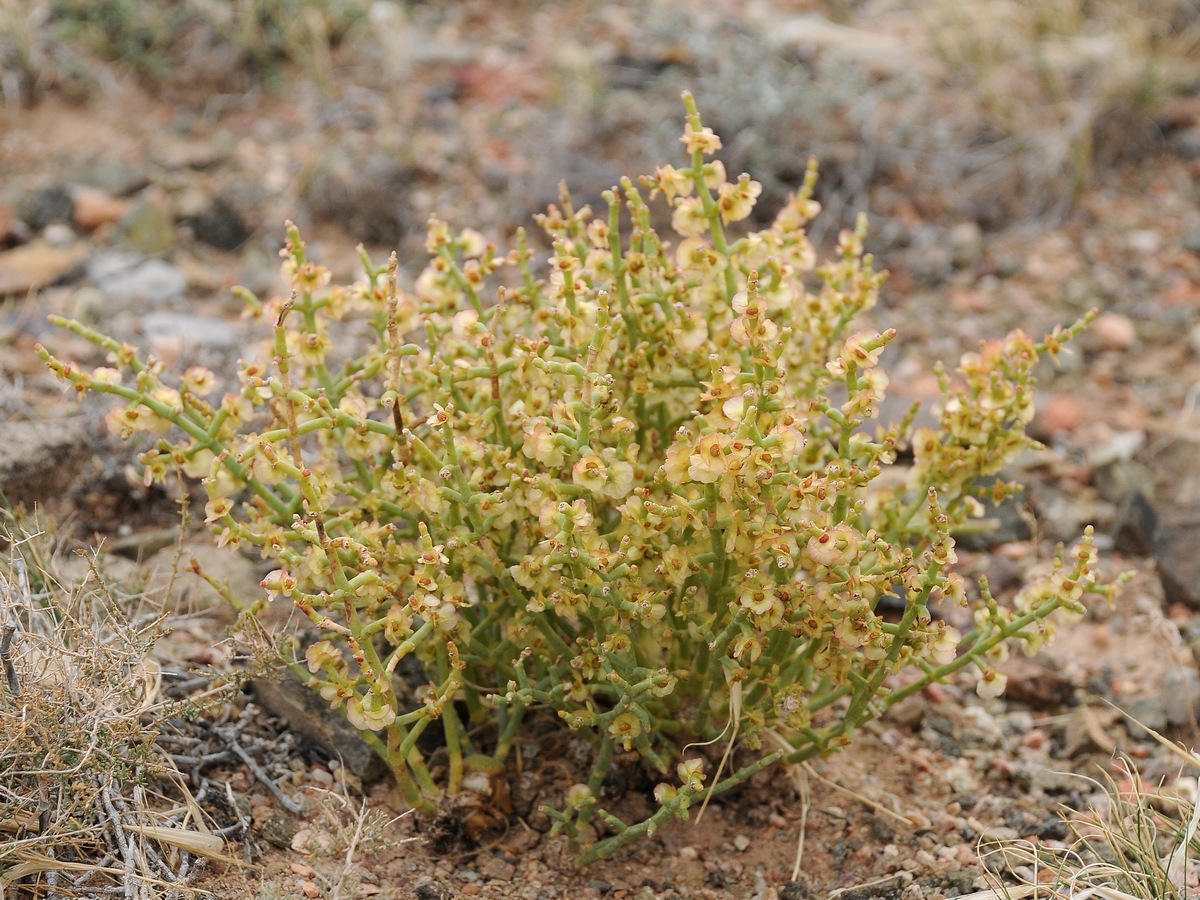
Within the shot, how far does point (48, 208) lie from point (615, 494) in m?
3.65

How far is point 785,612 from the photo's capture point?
7.27 ft

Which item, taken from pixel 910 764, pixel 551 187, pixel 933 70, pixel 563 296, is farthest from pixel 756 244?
pixel 933 70

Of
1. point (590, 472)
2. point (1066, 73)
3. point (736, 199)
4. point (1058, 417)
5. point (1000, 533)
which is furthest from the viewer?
point (1066, 73)

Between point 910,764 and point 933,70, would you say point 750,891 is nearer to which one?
point 910,764

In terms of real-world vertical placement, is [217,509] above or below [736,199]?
below

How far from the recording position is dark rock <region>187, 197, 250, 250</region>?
16.2 feet

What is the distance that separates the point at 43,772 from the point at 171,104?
4.32 metres

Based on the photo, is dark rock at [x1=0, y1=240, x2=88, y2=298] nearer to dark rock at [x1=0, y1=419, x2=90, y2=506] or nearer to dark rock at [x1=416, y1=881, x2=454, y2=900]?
dark rock at [x1=0, y1=419, x2=90, y2=506]

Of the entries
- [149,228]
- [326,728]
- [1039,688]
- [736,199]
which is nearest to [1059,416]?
[1039,688]

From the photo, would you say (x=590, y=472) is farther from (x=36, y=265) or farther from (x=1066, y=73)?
(x=1066, y=73)

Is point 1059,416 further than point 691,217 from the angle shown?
Yes

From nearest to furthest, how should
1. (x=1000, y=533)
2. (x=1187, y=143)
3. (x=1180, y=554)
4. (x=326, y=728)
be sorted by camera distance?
(x=326, y=728) → (x=1180, y=554) → (x=1000, y=533) → (x=1187, y=143)

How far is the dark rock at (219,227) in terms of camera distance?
4.94 meters

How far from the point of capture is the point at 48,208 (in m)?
4.91
